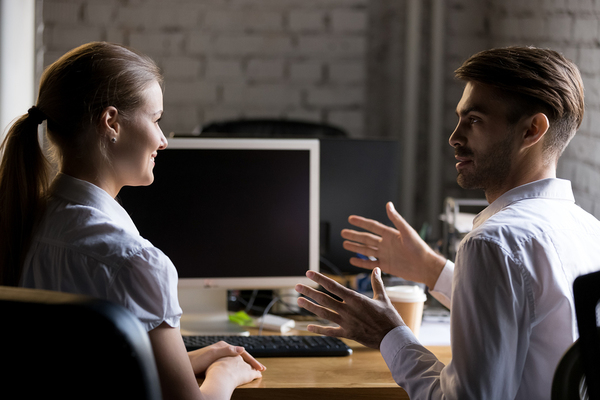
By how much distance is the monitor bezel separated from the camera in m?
1.31

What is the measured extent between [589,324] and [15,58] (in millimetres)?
1978

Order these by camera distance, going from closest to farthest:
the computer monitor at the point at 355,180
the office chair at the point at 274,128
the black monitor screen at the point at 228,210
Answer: the black monitor screen at the point at 228,210, the computer monitor at the point at 355,180, the office chair at the point at 274,128

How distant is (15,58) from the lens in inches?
77.6

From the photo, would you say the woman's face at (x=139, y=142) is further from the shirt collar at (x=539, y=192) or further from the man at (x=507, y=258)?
the shirt collar at (x=539, y=192)

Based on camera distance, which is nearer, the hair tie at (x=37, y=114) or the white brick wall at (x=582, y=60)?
the hair tie at (x=37, y=114)

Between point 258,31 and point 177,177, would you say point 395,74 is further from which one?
point 177,177

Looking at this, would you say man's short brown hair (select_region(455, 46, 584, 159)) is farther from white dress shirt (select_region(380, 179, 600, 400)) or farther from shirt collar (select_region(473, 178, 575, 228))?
white dress shirt (select_region(380, 179, 600, 400))

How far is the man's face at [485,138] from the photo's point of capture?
38.4 inches

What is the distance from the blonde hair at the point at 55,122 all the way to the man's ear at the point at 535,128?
635 mm

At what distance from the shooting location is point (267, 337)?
1244 mm

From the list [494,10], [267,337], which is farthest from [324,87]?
[267,337]

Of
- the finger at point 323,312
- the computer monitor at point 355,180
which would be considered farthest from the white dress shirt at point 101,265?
the computer monitor at point 355,180

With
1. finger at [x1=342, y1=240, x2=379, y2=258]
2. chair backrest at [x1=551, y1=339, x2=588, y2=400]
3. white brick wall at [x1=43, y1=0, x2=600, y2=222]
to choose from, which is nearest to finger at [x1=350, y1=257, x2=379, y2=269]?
finger at [x1=342, y1=240, x2=379, y2=258]

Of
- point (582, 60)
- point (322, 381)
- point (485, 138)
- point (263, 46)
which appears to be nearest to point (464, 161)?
point (485, 138)
